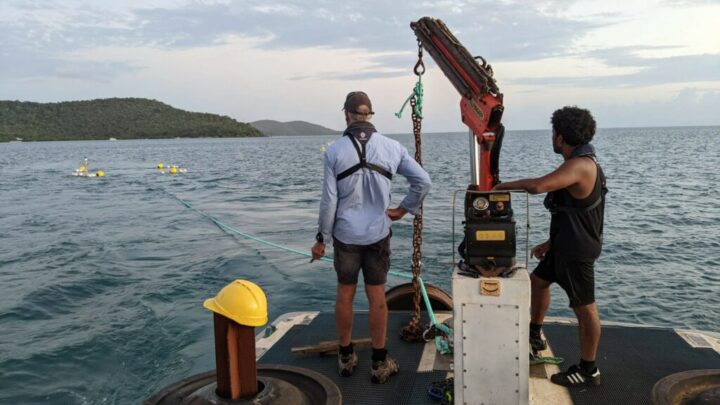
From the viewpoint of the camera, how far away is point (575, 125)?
418 centimetres

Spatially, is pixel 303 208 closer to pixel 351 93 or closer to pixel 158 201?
pixel 158 201

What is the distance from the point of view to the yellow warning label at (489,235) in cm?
382

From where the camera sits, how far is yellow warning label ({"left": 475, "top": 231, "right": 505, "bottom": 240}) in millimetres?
3824

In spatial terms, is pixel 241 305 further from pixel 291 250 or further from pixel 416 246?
pixel 291 250

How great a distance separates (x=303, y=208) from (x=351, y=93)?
680 inches

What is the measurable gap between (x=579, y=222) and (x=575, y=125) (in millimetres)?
714

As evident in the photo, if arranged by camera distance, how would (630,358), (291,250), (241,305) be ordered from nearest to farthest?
(241,305) < (630,358) < (291,250)

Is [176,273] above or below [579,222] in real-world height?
below

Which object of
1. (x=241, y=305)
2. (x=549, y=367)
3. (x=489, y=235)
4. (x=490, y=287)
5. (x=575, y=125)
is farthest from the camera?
(x=549, y=367)

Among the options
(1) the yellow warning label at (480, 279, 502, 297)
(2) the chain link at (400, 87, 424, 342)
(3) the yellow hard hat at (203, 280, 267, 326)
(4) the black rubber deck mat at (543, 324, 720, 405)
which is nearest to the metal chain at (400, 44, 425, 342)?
(2) the chain link at (400, 87, 424, 342)

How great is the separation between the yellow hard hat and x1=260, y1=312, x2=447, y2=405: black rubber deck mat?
1252 mm

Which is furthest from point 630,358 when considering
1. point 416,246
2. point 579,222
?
point 416,246

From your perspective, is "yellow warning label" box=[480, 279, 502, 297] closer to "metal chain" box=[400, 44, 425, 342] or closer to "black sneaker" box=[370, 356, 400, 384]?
"black sneaker" box=[370, 356, 400, 384]

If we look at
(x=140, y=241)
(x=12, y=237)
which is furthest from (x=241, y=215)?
(x=12, y=237)
